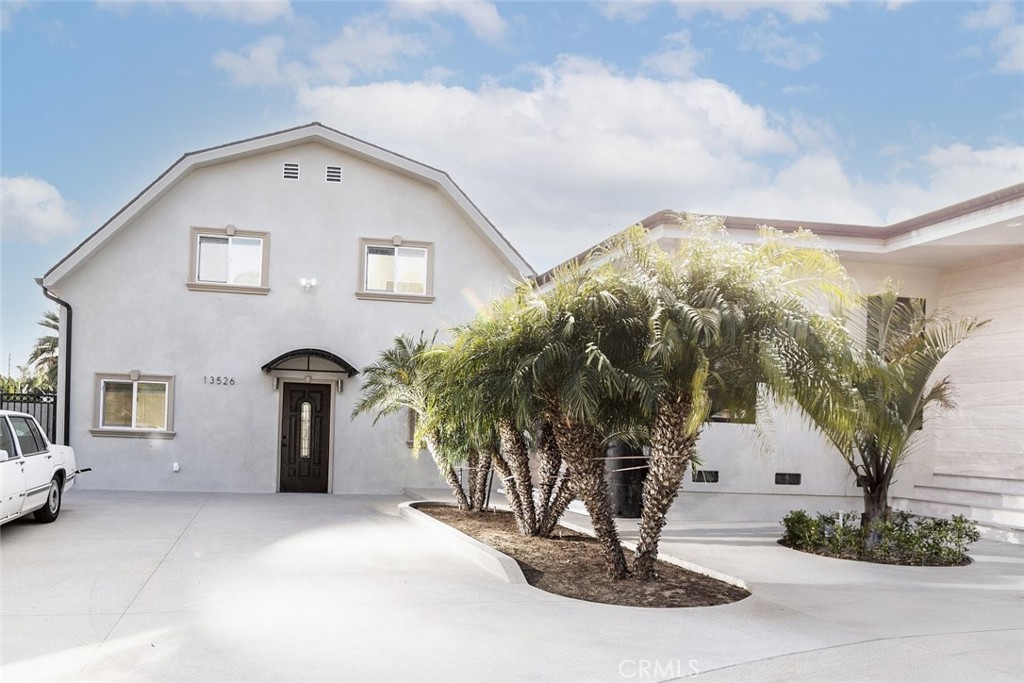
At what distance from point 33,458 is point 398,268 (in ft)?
30.0

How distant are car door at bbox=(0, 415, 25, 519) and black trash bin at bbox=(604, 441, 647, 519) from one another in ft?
29.2

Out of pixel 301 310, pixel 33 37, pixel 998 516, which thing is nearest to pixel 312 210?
pixel 301 310

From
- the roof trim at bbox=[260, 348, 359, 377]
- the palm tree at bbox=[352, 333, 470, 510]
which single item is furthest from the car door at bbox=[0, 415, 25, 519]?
the roof trim at bbox=[260, 348, 359, 377]

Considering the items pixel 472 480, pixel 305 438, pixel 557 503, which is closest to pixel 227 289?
pixel 305 438

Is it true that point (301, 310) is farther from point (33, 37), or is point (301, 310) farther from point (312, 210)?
point (33, 37)

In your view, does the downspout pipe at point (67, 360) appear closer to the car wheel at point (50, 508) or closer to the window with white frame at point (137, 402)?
the window with white frame at point (137, 402)

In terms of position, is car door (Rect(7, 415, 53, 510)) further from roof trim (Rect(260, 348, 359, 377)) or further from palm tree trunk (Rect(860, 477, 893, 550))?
palm tree trunk (Rect(860, 477, 893, 550))

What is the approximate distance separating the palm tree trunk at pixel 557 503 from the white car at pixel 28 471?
667 cm

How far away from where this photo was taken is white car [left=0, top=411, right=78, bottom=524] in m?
10.2

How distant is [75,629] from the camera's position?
6.45 metres

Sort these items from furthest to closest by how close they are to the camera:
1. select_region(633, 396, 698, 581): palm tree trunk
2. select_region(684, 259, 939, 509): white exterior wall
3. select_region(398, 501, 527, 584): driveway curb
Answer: select_region(684, 259, 939, 509): white exterior wall, select_region(398, 501, 527, 584): driveway curb, select_region(633, 396, 698, 581): palm tree trunk

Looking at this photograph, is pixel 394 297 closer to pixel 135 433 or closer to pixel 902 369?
pixel 135 433

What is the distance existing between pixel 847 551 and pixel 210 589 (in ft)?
26.2
